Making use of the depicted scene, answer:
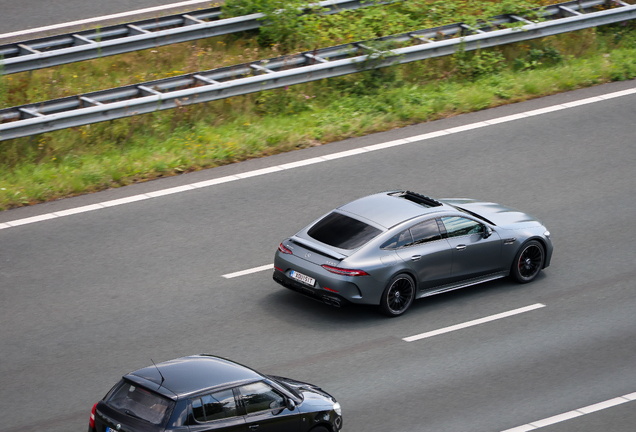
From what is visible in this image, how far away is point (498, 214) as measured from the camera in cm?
1292

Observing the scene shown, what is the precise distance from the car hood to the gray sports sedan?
0.02 metres

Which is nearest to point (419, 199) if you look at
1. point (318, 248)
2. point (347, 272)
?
point (318, 248)

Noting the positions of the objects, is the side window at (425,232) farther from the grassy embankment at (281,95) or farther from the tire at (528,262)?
the grassy embankment at (281,95)

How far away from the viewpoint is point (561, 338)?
36.6 feet

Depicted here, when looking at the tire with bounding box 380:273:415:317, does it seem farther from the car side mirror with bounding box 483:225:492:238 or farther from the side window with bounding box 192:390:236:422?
the side window with bounding box 192:390:236:422

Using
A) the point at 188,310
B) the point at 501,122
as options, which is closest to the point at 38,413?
the point at 188,310

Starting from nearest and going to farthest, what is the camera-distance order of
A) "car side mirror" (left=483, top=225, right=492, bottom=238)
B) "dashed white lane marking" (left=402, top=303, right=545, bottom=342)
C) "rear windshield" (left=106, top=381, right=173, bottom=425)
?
"rear windshield" (left=106, top=381, right=173, bottom=425)
"dashed white lane marking" (left=402, top=303, right=545, bottom=342)
"car side mirror" (left=483, top=225, right=492, bottom=238)

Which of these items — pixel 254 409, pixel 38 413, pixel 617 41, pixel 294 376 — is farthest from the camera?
pixel 617 41

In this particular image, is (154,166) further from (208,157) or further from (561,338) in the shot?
(561,338)

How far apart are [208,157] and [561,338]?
24.1 feet

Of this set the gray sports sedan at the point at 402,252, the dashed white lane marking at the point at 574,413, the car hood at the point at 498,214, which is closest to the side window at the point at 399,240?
the gray sports sedan at the point at 402,252

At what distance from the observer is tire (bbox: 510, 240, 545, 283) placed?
12.5m

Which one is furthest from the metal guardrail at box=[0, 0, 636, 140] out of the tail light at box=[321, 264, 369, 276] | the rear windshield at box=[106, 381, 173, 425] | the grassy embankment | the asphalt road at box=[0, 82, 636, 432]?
the rear windshield at box=[106, 381, 173, 425]

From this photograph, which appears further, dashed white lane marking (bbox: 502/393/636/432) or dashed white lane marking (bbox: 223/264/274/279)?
dashed white lane marking (bbox: 223/264/274/279)
